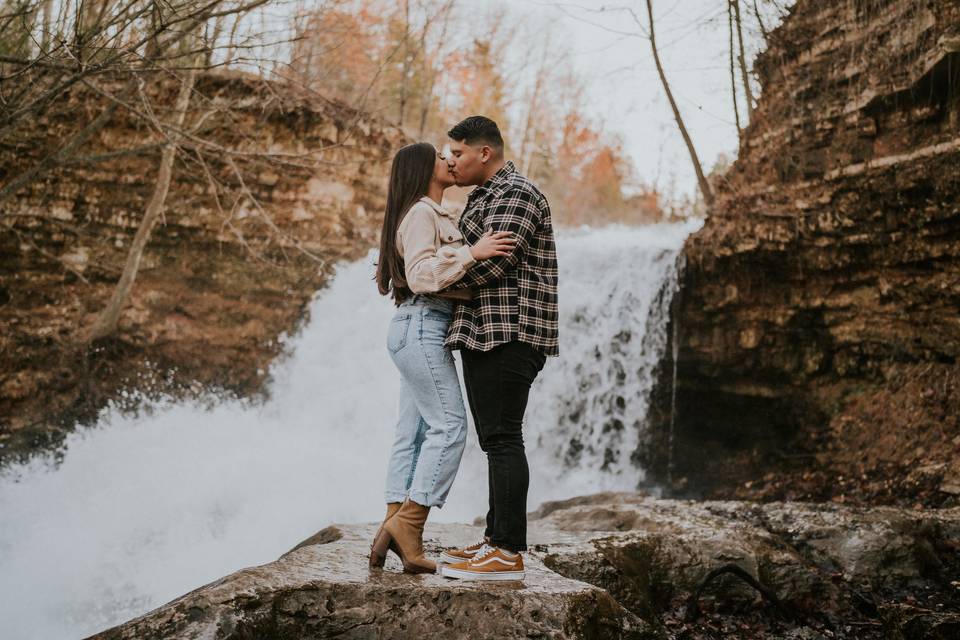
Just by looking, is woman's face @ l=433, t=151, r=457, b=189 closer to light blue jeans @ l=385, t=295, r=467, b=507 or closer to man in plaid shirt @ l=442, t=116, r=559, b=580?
man in plaid shirt @ l=442, t=116, r=559, b=580

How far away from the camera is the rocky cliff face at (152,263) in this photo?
11.0 m

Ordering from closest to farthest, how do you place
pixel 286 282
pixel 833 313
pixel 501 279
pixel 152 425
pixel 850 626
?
1. pixel 501 279
2. pixel 850 626
3. pixel 833 313
4. pixel 152 425
5. pixel 286 282

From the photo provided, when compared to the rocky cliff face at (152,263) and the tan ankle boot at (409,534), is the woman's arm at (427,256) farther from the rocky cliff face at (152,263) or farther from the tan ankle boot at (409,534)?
the rocky cliff face at (152,263)

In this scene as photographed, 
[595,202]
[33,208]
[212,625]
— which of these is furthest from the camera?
[595,202]

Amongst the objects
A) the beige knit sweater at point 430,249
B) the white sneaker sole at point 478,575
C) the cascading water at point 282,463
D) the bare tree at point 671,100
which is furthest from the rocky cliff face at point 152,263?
the white sneaker sole at point 478,575

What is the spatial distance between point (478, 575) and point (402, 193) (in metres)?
1.67

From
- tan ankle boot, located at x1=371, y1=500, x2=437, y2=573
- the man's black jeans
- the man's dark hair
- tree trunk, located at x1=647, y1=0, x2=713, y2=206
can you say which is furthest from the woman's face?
tree trunk, located at x1=647, y1=0, x2=713, y2=206

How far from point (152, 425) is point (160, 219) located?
3690 mm

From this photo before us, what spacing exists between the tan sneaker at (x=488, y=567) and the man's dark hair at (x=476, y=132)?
1752mm

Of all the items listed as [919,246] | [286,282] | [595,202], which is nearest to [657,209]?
[595,202]

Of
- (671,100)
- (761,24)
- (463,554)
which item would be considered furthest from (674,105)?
(463,554)

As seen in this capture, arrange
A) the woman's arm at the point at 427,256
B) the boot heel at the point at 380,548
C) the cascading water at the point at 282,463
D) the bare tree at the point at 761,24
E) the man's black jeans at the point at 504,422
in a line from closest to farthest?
the woman's arm at the point at 427,256
the man's black jeans at the point at 504,422
the boot heel at the point at 380,548
the cascading water at the point at 282,463
the bare tree at the point at 761,24

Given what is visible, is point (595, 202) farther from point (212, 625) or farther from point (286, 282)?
point (212, 625)

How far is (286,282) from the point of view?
13.3 meters
